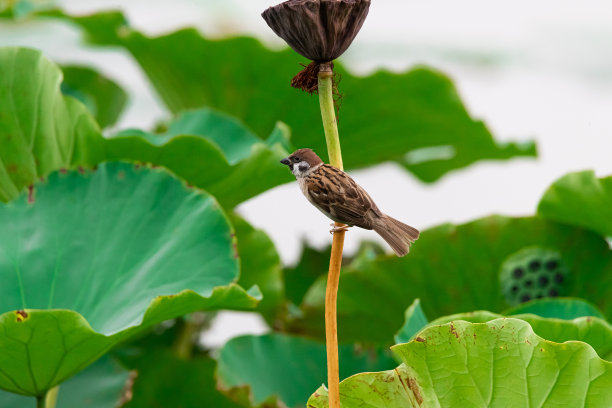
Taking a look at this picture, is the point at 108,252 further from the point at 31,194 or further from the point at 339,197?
the point at 339,197

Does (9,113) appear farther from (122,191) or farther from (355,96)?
(355,96)

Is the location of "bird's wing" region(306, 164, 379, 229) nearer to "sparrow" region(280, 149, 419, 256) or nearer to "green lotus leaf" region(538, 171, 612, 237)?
"sparrow" region(280, 149, 419, 256)

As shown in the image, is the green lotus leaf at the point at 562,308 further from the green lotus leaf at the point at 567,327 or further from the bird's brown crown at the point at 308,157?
the bird's brown crown at the point at 308,157

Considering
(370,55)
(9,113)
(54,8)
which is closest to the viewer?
(9,113)

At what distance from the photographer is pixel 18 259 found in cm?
85

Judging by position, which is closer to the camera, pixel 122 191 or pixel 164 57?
pixel 122 191

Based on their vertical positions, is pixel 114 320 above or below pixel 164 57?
below

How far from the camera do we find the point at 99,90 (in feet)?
5.63

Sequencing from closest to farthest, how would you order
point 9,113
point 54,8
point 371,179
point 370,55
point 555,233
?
point 9,113
point 555,233
point 54,8
point 371,179
point 370,55

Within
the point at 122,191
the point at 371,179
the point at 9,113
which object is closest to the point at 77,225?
the point at 122,191

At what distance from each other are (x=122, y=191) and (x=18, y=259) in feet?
0.45

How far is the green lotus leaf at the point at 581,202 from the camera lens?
99 centimetres

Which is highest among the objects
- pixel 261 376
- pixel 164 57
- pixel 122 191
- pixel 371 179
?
A: pixel 164 57

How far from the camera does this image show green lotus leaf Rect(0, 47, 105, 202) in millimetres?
946
